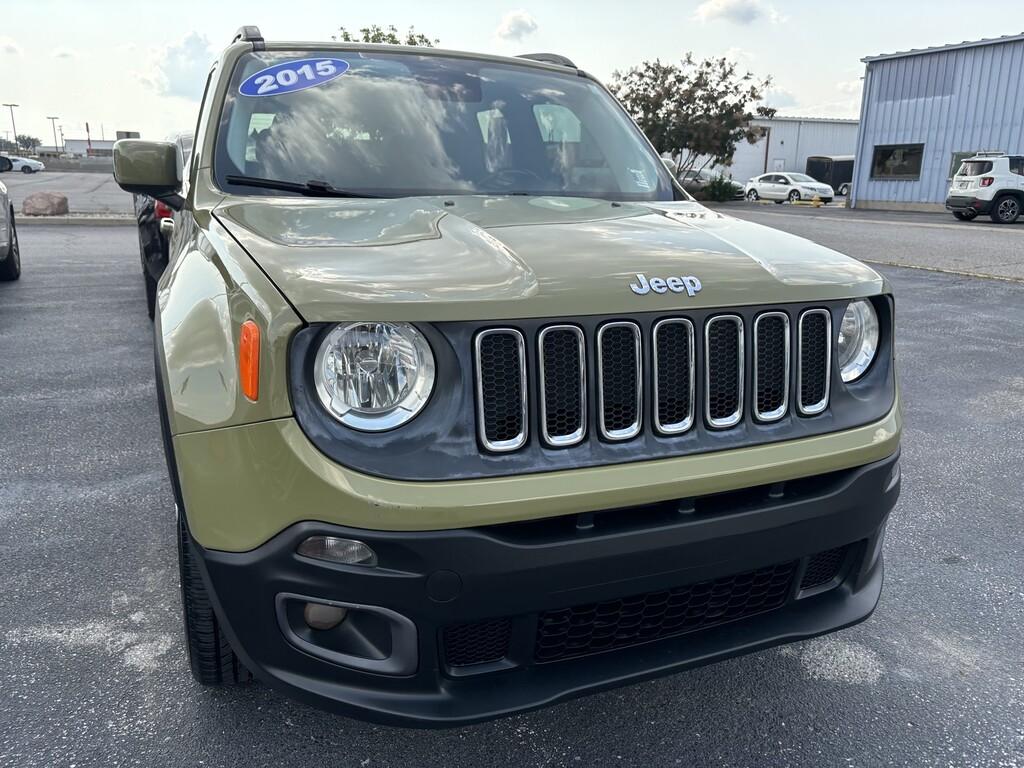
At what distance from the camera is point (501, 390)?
1656 mm

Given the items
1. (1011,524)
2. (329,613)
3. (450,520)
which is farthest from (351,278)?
(1011,524)

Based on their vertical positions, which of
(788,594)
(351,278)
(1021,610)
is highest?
(351,278)

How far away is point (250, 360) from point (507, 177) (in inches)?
62.2

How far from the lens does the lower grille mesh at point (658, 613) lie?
5.86 ft

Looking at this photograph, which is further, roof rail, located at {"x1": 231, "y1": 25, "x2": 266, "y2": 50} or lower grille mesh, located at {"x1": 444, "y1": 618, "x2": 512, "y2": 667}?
roof rail, located at {"x1": 231, "y1": 25, "x2": 266, "y2": 50}

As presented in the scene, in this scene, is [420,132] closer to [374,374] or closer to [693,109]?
[374,374]

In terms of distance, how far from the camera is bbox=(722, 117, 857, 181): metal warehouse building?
178 feet

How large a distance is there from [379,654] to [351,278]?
78cm

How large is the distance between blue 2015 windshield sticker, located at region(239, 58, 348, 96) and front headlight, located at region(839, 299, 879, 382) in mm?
2009

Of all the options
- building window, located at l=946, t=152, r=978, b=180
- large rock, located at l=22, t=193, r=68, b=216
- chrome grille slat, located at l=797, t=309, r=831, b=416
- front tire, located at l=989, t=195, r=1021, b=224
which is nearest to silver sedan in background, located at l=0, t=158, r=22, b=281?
large rock, located at l=22, t=193, r=68, b=216

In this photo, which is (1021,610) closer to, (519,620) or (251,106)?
(519,620)

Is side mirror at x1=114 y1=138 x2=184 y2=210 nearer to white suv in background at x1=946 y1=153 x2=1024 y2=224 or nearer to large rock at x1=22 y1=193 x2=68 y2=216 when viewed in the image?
large rock at x1=22 y1=193 x2=68 y2=216

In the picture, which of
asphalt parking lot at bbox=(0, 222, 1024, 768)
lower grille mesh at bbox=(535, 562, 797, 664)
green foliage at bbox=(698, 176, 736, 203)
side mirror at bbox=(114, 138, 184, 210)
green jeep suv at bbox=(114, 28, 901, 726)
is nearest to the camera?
green jeep suv at bbox=(114, 28, 901, 726)

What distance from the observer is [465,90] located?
3197 mm
